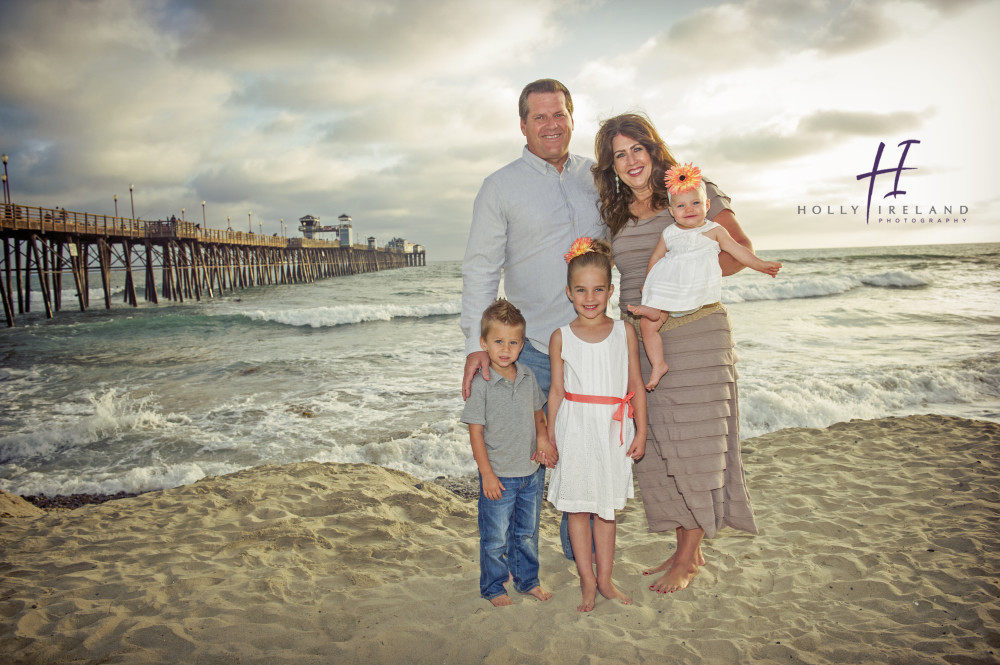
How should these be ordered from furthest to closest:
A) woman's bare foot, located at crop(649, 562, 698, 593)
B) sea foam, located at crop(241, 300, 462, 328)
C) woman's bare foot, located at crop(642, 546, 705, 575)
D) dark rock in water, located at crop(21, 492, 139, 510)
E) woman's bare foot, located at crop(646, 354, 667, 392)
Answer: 1. sea foam, located at crop(241, 300, 462, 328)
2. dark rock in water, located at crop(21, 492, 139, 510)
3. woman's bare foot, located at crop(642, 546, 705, 575)
4. woman's bare foot, located at crop(649, 562, 698, 593)
5. woman's bare foot, located at crop(646, 354, 667, 392)

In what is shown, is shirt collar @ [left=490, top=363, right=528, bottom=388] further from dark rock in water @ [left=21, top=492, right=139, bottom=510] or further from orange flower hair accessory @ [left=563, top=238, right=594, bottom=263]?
dark rock in water @ [left=21, top=492, right=139, bottom=510]

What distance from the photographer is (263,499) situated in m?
4.58

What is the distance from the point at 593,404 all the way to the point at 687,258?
851 mm

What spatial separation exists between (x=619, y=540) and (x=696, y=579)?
0.78 metres

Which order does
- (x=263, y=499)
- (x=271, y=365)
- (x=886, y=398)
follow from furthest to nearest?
(x=271, y=365) < (x=886, y=398) < (x=263, y=499)

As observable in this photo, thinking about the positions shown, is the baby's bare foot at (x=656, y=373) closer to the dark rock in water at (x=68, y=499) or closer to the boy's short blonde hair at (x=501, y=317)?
the boy's short blonde hair at (x=501, y=317)

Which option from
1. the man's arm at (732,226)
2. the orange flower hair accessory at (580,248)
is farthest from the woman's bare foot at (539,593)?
the man's arm at (732,226)

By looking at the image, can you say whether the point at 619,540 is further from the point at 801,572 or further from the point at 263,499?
the point at 263,499

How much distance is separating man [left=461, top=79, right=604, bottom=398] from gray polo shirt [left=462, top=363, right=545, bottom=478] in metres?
0.23

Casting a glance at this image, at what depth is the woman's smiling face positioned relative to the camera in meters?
2.74

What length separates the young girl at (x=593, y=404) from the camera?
2.61 metres

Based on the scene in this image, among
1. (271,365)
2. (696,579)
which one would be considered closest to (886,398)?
(696,579)

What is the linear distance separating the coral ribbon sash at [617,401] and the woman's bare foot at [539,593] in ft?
3.09

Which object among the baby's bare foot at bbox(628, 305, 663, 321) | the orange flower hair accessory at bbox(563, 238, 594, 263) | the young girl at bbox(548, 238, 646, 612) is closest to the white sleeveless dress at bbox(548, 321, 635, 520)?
the young girl at bbox(548, 238, 646, 612)
